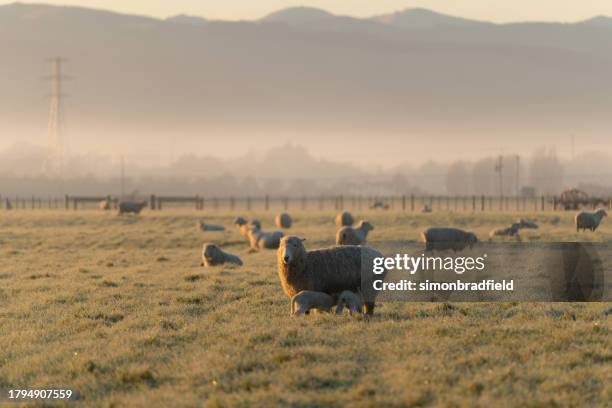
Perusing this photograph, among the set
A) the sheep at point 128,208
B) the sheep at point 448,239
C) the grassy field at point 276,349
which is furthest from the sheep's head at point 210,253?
the sheep at point 128,208

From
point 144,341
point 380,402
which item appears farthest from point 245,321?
point 380,402

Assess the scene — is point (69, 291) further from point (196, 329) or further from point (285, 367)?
point (285, 367)

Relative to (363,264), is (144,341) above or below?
below

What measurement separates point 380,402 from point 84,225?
161ft

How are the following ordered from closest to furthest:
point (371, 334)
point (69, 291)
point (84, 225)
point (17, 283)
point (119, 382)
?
1. point (119, 382)
2. point (371, 334)
3. point (69, 291)
4. point (17, 283)
5. point (84, 225)

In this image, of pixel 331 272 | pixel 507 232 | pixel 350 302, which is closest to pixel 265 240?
pixel 507 232

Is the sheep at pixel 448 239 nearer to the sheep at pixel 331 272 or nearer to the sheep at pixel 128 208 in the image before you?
the sheep at pixel 331 272

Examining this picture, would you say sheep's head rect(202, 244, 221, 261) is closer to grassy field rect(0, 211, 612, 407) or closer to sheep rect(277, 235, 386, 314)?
grassy field rect(0, 211, 612, 407)

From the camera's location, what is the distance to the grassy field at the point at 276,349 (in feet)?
34.5

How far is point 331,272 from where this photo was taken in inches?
635

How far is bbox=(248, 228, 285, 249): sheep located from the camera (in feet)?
120

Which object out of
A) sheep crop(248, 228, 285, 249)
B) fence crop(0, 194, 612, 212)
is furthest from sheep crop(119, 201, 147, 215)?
sheep crop(248, 228, 285, 249)

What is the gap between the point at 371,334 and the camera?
13742 mm

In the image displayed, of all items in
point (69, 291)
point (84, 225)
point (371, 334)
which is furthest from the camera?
point (84, 225)
